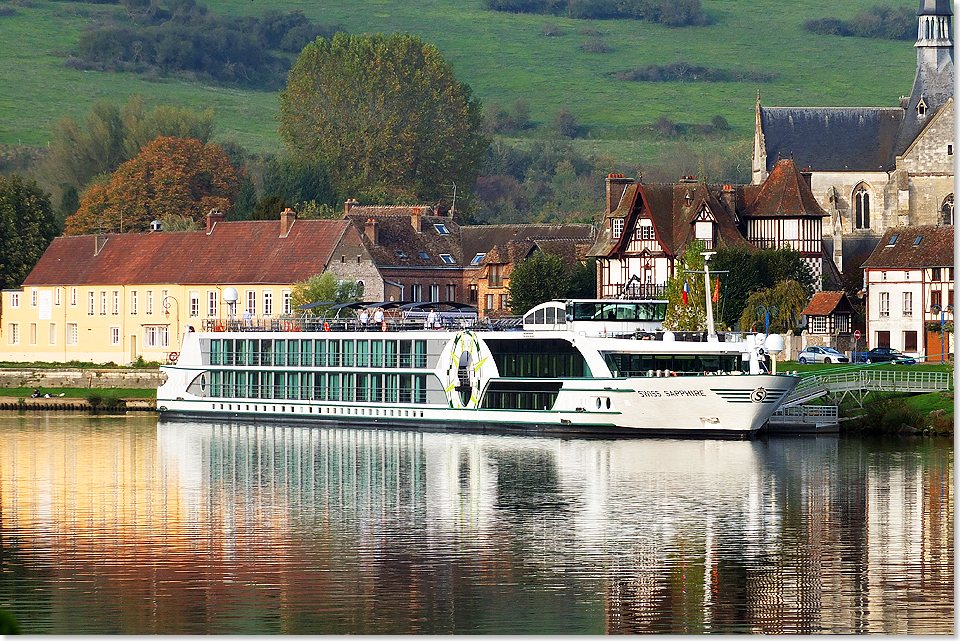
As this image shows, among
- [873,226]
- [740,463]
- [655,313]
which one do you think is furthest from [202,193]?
[740,463]

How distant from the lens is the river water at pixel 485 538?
26.6 metres

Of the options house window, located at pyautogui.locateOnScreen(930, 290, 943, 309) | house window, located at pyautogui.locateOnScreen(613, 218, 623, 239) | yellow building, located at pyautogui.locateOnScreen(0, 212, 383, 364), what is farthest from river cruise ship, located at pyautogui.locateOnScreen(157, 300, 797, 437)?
house window, located at pyautogui.locateOnScreen(613, 218, 623, 239)

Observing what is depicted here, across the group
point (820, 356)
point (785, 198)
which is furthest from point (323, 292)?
point (785, 198)

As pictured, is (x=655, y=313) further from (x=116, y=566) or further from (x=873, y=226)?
(x=873, y=226)

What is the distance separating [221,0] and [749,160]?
197 feet

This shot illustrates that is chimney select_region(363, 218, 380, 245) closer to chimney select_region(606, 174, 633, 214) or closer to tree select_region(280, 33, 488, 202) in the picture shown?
Result: chimney select_region(606, 174, 633, 214)

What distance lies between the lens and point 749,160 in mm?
153625

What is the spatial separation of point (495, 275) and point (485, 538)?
56.8m

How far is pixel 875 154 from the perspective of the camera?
107562 millimetres

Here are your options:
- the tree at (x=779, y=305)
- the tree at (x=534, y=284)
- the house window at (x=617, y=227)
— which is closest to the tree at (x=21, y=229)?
the tree at (x=534, y=284)

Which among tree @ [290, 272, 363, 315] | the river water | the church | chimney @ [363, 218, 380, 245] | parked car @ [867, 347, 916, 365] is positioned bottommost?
the river water

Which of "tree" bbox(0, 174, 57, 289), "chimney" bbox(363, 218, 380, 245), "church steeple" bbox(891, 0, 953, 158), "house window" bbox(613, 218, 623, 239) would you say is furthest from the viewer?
"church steeple" bbox(891, 0, 953, 158)

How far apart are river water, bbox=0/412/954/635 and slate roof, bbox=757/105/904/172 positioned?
185 feet

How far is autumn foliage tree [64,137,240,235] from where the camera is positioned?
10662 centimetres
